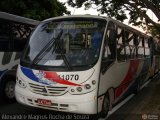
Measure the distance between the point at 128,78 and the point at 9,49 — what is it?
3.89 metres

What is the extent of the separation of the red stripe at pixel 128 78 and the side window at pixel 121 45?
77 centimetres

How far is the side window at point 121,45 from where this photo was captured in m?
8.99

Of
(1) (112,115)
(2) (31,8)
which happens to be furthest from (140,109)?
(2) (31,8)

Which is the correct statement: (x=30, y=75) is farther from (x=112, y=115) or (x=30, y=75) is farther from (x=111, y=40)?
(x=112, y=115)

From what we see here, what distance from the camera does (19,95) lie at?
7508 mm

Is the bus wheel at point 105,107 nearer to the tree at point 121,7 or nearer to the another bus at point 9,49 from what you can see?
the another bus at point 9,49

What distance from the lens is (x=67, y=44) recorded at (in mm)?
7562

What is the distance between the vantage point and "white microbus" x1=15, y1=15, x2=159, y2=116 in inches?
272

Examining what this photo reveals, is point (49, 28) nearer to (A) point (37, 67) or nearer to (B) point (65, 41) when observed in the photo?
(B) point (65, 41)

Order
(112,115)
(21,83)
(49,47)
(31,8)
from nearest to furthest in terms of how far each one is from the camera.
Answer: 1. (21,83)
2. (49,47)
3. (112,115)
4. (31,8)

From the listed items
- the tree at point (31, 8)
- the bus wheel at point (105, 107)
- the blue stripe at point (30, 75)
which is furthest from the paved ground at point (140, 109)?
the tree at point (31, 8)

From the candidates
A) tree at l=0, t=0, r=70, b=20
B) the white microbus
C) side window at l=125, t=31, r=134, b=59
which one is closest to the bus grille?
the white microbus

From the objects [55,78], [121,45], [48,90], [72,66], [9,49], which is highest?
[121,45]

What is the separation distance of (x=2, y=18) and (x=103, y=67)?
11.8ft
